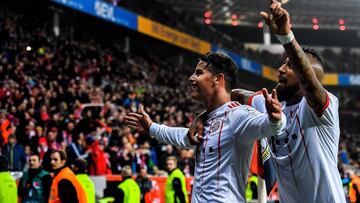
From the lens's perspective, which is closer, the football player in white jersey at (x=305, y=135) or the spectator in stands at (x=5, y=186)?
the football player in white jersey at (x=305, y=135)

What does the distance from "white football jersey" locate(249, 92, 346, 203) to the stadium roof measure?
102ft

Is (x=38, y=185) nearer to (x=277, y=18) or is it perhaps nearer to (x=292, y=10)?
(x=277, y=18)

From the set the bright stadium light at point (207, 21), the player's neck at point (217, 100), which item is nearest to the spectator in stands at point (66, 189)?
the player's neck at point (217, 100)

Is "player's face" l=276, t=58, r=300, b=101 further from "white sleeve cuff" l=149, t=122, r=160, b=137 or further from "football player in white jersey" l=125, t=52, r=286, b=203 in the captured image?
"white sleeve cuff" l=149, t=122, r=160, b=137

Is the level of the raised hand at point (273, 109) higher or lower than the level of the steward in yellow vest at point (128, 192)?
higher

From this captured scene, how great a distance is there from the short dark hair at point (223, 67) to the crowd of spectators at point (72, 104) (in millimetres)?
5573

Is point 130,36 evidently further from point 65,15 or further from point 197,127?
point 197,127

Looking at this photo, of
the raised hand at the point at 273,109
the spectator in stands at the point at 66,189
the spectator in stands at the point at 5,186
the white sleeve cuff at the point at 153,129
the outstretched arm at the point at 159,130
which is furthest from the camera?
the spectator in stands at the point at 5,186

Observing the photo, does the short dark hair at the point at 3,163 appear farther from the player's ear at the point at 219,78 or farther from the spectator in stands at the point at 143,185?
the player's ear at the point at 219,78

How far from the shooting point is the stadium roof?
36.4 m

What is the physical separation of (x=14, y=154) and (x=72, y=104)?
391 cm

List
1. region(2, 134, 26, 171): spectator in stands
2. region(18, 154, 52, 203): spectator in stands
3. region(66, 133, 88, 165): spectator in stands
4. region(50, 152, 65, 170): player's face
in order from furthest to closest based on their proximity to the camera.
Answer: region(66, 133, 88, 165): spectator in stands < region(2, 134, 26, 171): spectator in stands < region(18, 154, 52, 203): spectator in stands < region(50, 152, 65, 170): player's face

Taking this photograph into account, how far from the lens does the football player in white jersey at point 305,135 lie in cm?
320

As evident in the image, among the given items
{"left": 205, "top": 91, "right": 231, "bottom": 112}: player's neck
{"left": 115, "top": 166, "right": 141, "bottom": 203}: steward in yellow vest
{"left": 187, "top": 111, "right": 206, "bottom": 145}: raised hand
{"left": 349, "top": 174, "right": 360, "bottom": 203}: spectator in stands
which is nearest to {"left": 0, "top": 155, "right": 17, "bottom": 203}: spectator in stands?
{"left": 115, "top": 166, "right": 141, "bottom": 203}: steward in yellow vest
